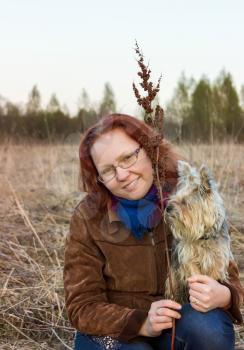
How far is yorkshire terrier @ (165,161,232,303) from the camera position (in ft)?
7.66

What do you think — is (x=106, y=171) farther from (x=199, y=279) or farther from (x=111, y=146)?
(x=199, y=279)

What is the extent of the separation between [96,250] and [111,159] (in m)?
0.47

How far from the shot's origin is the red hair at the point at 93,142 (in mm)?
2635

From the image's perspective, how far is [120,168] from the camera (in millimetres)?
2584

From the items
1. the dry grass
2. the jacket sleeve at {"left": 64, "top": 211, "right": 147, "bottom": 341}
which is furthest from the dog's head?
the dry grass

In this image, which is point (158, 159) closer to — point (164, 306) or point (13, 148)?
point (164, 306)

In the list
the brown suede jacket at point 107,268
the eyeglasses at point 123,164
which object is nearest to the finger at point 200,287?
the brown suede jacket at point 107,268

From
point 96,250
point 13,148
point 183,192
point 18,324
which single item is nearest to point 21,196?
point 13,148

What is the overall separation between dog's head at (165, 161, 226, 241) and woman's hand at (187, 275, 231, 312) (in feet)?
0.59

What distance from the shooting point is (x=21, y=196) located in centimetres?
853

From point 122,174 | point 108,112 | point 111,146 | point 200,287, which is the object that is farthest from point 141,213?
point 108,112

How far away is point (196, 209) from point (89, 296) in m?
0.74

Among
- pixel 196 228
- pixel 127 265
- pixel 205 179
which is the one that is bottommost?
pixel 127 265

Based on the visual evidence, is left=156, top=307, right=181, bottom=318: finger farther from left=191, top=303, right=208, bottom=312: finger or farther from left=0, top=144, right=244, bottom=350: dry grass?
left=0, top=144, right=244, bottom=350: dry grass
